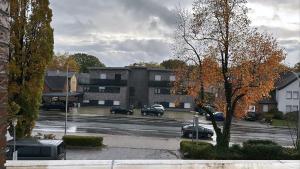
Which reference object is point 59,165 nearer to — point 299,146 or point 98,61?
point 299,146

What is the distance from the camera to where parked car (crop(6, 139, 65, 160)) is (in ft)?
59.8

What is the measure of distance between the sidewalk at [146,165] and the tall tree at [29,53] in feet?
66.3

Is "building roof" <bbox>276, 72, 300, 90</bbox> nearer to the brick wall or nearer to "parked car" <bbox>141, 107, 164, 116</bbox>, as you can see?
"parked car" <bbox>141, 107, 164, 116</bbox>

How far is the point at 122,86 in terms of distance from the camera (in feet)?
244

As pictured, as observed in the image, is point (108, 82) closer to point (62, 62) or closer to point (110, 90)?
point (110, 90)

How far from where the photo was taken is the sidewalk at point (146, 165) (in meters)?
4.55

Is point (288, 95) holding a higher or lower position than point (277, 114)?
higher

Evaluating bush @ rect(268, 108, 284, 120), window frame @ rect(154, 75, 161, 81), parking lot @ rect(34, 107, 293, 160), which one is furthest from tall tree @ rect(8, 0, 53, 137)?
window frame @ rect(154, 75, 161, 81)

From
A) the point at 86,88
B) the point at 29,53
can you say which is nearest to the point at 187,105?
the point at 86,88

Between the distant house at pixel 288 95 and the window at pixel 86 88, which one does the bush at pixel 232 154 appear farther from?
the window at pixel 86 88

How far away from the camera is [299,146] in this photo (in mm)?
22641

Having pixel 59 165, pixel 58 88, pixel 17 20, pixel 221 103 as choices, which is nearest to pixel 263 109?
pixel 58 88

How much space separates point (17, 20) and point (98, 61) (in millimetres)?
100070

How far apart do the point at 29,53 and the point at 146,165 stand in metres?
21.5
